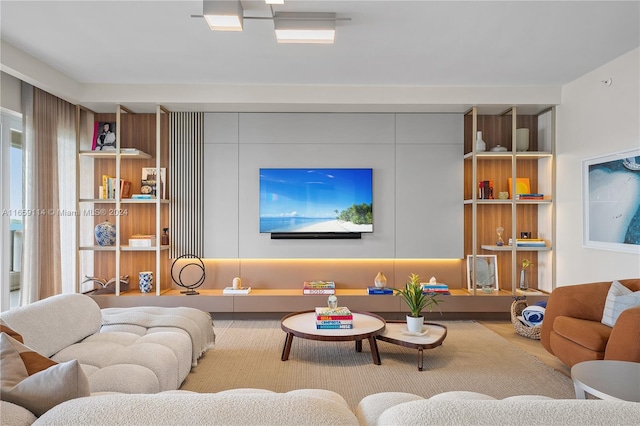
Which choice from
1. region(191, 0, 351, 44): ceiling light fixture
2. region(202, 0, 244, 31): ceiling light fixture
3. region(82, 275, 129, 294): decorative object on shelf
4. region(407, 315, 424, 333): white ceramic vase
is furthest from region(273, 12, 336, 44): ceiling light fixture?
region(82, 275, 129, 294): decorative object on shelf

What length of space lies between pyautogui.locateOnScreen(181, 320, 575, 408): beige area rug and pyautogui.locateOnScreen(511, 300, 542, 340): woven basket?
0.25 metres

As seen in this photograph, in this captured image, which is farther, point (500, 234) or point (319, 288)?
point (500, 234)

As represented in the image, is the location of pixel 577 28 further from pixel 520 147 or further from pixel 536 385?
pixel 536 385

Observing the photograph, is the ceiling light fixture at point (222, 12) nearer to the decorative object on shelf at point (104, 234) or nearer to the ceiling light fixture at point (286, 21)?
the ceiling light fixture at point (286, 21)

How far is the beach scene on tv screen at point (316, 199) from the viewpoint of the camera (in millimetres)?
5406

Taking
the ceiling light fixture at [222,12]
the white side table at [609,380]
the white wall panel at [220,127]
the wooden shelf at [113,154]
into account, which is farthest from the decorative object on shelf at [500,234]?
the wooden shelf at [113,154]

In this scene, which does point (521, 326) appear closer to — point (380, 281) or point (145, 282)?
point (380, 281)

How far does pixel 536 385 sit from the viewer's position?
3.17 m

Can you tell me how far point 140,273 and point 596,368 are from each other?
185 inches

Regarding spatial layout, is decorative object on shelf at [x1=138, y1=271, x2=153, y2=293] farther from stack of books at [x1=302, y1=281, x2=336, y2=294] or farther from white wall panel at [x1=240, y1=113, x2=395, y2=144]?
white wall panel at [x1=240, y1=113, x2=395, y2=144]

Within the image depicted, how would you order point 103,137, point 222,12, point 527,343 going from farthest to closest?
point 103,137 → point 527,343 → point 222,12

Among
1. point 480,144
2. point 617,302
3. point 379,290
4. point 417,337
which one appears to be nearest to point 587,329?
point 617,302

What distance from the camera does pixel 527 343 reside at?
4277 mm

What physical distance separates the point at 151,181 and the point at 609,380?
4.99 meters
